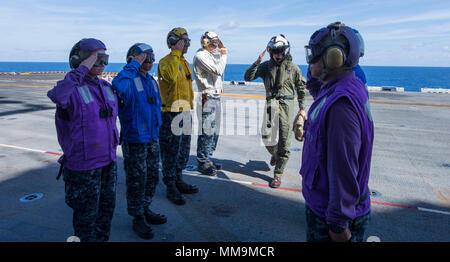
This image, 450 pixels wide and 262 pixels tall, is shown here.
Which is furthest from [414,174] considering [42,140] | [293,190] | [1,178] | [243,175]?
[42,140]

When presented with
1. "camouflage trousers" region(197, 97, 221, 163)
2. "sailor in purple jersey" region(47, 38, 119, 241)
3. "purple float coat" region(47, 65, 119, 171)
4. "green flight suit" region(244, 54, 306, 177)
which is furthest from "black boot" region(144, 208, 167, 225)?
"green flight suit" region(244, 54, 306, 177)

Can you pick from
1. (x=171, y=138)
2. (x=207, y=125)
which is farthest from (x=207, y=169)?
(x=171, y=138)

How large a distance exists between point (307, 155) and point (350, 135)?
387 millimetres

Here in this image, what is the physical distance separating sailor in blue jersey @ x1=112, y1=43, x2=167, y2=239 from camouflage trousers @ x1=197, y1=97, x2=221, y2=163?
1.79 metres

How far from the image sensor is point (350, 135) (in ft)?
5.40

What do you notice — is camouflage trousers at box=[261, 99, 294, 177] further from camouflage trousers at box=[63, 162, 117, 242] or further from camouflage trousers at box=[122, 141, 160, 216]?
camouflage trousers at box=[63, 162, 117, 242]

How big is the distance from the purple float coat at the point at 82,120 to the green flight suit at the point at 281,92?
9.17 ft

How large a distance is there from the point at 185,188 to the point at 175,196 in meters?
0.35

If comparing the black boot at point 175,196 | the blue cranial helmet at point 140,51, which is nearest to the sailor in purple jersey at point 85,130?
the blue cranial helmet at point 140,51

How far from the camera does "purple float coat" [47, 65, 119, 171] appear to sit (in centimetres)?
266

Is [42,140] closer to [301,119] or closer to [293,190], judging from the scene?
[293,190]

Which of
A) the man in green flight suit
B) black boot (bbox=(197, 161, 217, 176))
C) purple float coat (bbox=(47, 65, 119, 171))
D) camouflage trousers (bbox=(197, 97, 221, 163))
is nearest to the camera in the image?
purple float coat (bbox=(47, 65, 119, 171))

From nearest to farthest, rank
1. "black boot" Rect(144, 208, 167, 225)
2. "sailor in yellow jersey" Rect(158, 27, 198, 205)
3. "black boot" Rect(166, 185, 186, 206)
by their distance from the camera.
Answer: "black boot" Rect(144, 208, 167, 225)
"sailor in yellow jersey" Rect(158, 27, 198, 205)
"black boot" Rect(166, 185, 186, 206)
